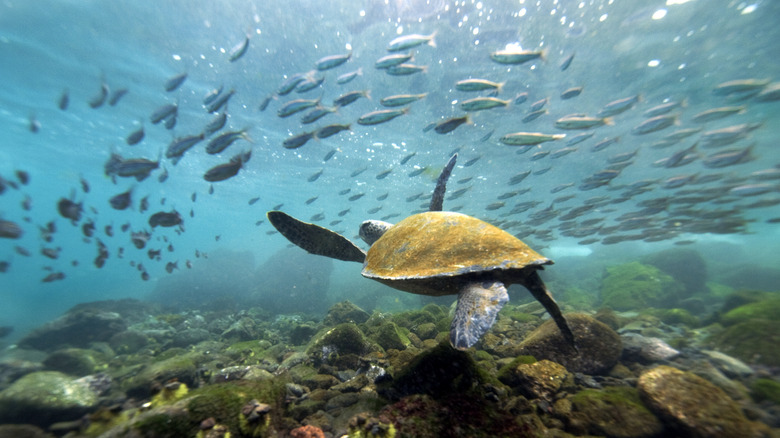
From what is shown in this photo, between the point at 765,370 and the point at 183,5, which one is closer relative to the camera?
the point at 765,370

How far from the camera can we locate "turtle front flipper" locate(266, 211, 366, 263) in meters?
3.40

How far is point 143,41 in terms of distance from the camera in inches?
Result: 452

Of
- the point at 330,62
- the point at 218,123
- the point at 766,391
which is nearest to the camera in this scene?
the point at 766,391

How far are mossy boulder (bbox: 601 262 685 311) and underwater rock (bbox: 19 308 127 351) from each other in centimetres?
2021

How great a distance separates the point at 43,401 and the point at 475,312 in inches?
207

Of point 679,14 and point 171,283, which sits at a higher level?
point 679,14

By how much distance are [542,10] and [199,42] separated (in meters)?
13.7

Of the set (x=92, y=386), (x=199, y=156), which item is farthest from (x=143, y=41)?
(x=92, y=386)

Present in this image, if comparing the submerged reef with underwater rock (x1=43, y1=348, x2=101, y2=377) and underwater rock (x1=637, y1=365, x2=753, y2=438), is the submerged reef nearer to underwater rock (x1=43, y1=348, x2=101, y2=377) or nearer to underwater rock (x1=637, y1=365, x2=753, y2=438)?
underwater rock (x1=637, y1=365, x2=753, y2=438)

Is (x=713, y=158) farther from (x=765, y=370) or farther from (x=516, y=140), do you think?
(x=765, y=370)

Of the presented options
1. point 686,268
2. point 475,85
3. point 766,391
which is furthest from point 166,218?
point 686,268

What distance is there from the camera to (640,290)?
1143 centimetres

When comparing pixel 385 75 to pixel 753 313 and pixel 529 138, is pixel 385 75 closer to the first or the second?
pixel 529 138

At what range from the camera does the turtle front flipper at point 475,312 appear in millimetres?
1911
